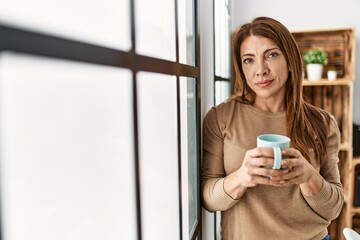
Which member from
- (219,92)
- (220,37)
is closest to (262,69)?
(219,92)

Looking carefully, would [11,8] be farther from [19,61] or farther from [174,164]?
[174,164]

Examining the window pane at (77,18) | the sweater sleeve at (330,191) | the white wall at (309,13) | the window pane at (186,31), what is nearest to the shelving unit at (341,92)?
the white wall at (309,13)

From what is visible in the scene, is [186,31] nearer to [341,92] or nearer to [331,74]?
[331,74]

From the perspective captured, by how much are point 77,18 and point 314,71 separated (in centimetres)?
228

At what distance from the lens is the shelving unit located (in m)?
2.35

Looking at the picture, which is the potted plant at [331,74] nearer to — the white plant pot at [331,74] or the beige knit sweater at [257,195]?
the white plant pot at [331,74]

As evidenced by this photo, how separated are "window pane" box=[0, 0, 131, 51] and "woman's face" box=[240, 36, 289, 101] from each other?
0.60m

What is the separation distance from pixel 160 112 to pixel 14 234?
391mm

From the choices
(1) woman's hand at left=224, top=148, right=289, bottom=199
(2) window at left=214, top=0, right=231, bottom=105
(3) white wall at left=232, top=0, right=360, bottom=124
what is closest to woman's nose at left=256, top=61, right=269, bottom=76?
(1) woman's hand at left=224, top=148, right=289, bottom=199

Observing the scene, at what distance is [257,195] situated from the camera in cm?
100

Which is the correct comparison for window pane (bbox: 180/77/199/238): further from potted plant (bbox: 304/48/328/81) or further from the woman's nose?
potted plant (bbox: 304/48/328/81)

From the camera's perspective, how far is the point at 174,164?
2.45ft

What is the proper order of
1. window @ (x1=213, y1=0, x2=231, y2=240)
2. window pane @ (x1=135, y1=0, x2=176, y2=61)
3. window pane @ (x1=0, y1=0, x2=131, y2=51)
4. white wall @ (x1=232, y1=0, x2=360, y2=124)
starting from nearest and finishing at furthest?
window pane @ (x1=0, y1=0, x2=131, y2=51) → window pane @ (x1=135, y1=0, x2=176, y2=61) → window @ (x1=213, y1=0, x2=231, y2=240) → white wall @ (x1=232, y1=0, x2=360, y2=124)

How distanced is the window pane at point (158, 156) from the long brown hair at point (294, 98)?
405 mm
